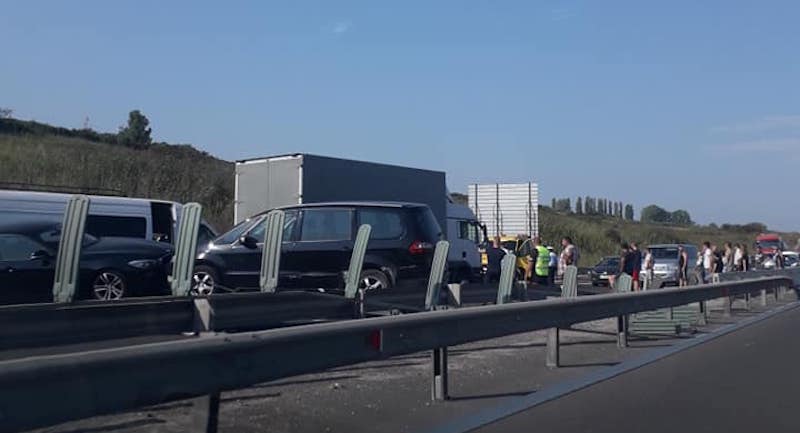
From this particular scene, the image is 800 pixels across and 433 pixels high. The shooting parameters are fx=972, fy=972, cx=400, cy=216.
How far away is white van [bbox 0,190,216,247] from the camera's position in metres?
16.4

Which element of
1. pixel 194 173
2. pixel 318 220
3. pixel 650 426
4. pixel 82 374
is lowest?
pixel 650 426

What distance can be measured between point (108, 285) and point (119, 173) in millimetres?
19372

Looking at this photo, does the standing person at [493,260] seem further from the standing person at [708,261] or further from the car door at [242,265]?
the car door at [242,265]

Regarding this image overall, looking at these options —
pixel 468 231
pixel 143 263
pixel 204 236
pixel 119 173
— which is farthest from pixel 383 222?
pixel 119 173

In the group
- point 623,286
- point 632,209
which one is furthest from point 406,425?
point 632,209

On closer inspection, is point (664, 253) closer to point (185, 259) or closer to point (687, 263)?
point (687, 263)

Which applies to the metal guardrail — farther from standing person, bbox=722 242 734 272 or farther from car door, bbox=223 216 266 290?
standing person, bbox=722 242 734 272

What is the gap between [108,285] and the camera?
14.6 metres

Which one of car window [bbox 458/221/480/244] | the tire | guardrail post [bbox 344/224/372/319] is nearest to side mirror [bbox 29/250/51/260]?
the tire

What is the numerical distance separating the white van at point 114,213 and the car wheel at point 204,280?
712 mm

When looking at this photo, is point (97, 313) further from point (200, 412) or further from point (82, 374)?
point (82, 374)

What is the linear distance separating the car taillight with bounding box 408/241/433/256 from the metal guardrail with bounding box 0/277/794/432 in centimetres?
624

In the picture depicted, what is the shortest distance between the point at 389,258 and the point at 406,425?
829cm

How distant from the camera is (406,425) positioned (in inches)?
304
